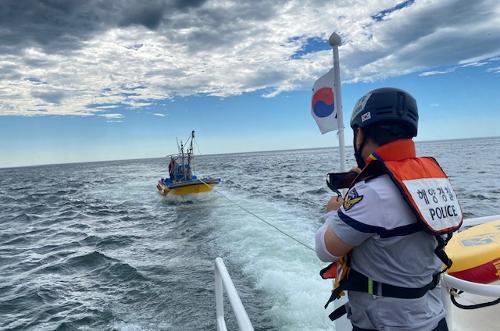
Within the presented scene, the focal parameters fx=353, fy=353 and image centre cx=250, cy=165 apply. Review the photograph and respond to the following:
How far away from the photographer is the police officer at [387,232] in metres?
1.44

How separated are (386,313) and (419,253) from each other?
303mm

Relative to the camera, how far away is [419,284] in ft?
5.11

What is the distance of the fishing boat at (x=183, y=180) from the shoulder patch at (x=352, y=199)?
59.8 feet

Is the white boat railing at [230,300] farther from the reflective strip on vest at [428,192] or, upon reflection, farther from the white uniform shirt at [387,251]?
the reflective strip on vest at [428,192]

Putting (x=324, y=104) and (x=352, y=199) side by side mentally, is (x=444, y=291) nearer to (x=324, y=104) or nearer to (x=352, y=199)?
(x=352, y=199)

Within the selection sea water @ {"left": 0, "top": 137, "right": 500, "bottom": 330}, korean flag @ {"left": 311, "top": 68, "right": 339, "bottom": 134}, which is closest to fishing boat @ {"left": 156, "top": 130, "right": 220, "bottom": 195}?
sea water @ {"left": 0, "top": 137, "right": 500, "bottom": 330}

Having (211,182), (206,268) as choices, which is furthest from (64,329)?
(211,182)

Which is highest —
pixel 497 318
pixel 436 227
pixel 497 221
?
pixel 436 227

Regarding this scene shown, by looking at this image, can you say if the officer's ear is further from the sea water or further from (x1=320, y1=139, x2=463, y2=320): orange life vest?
the sea water

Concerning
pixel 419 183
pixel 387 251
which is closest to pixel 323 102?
pixel 419 183

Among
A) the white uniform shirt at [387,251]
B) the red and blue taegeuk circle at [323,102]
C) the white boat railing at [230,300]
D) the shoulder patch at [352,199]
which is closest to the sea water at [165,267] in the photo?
the white boat railing at [230,300]

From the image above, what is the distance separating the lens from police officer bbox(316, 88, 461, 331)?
56.7 inches

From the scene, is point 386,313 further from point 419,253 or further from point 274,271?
point 274,271

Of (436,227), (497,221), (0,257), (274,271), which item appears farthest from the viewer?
(0,257)
